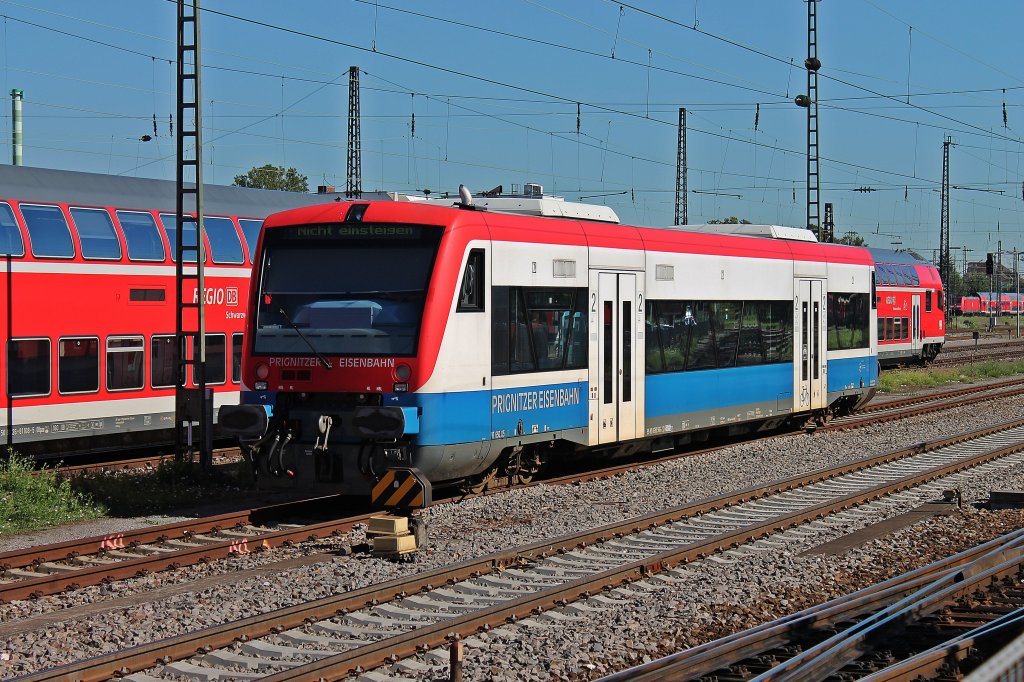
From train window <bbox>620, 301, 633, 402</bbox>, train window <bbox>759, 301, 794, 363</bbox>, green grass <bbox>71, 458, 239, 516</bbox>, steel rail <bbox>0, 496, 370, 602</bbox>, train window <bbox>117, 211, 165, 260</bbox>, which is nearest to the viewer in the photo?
steel rail <bbox>0, 496, 370, 602</bbox>

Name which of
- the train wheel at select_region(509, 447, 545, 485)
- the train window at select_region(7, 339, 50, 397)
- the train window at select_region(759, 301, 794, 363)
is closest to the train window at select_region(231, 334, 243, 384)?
the train window at select_region(7, 339, 50, 397)

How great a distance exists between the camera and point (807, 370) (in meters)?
21.6

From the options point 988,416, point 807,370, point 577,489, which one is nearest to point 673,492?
point 577,489

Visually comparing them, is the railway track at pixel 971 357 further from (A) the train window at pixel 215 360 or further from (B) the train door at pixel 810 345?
(A) the train window at pixel 215 360

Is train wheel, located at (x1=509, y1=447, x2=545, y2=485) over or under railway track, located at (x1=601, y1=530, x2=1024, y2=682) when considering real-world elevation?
over

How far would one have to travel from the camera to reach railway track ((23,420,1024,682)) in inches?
302

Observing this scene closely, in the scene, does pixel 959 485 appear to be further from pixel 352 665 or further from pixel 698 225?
pixel 352 665

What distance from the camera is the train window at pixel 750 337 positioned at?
1934 cm

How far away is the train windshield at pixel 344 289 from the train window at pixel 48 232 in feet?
16.7

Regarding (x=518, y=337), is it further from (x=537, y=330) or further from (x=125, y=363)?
(x=125, y=363)

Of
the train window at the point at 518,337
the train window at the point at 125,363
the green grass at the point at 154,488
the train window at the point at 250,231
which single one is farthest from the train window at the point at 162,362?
the train window at the point at 518,337

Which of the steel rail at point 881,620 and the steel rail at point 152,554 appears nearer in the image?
the steel rail at point 881,620

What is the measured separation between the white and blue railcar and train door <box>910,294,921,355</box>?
29.3m

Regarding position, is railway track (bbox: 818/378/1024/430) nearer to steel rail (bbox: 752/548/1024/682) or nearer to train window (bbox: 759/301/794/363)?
train window (bbox: 759/301/794/363)
